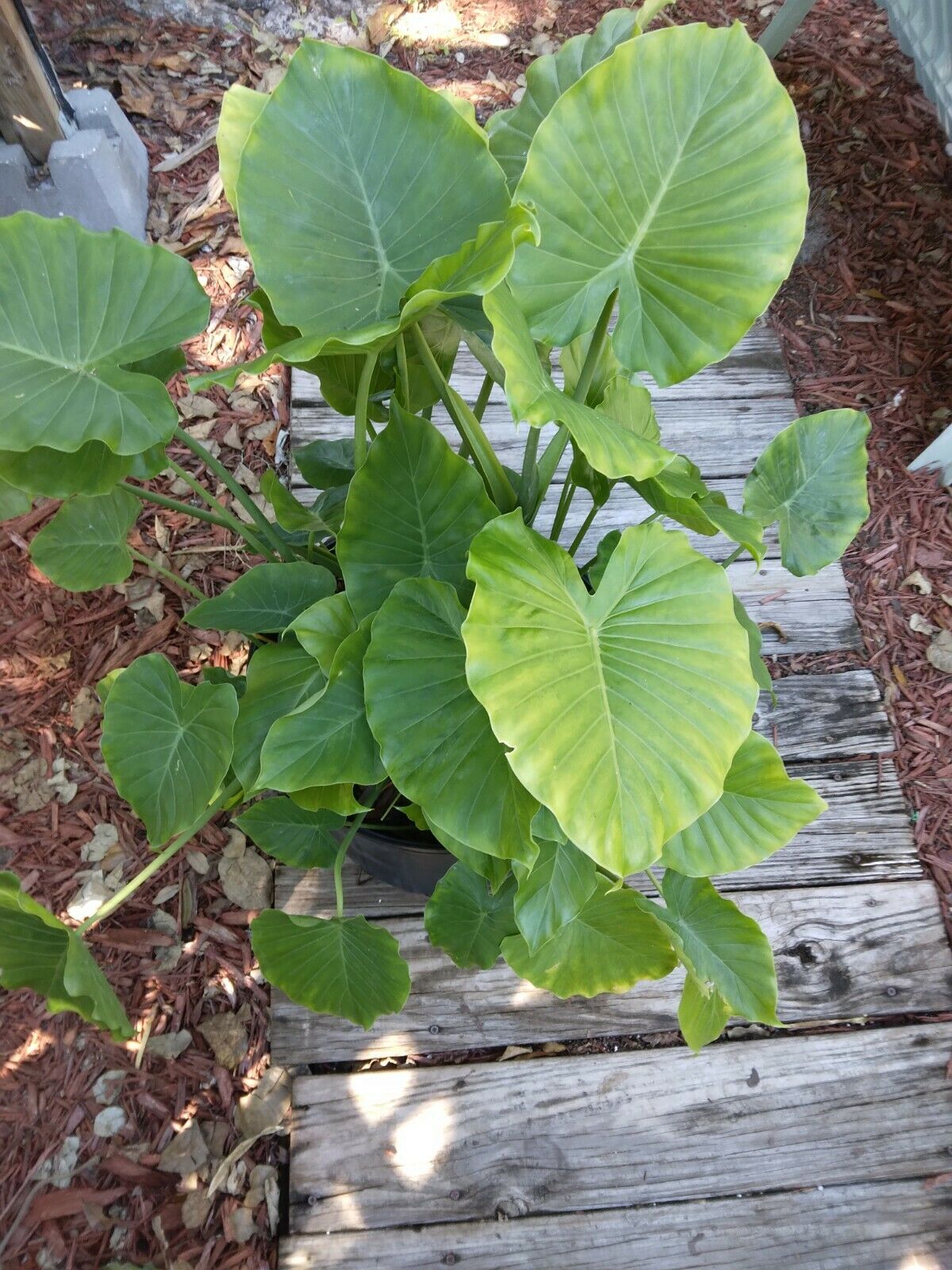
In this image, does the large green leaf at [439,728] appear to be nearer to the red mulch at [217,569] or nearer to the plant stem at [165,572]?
the plant stem at [165,572]

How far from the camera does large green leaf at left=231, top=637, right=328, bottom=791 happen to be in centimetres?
88

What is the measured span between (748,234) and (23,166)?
5.05 ft

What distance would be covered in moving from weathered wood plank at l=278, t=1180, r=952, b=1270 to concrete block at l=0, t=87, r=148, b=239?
1.80 metres

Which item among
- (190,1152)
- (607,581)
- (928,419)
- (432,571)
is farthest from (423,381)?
(928,419)

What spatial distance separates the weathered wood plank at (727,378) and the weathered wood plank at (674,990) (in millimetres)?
957

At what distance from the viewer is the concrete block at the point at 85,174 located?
1.61 meters

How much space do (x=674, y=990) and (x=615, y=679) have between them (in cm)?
81

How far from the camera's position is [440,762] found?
2.52 ft

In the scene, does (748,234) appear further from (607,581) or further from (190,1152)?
(190,1152)

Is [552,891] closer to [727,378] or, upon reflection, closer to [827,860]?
[827,860]

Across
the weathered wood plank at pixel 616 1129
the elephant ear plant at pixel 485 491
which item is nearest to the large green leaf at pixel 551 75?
the elephant ear plant at pixel 485 491

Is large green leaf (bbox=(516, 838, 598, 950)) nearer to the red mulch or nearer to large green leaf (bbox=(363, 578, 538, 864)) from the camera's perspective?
large green leaf (bbox=(363, 578, 538, 864))

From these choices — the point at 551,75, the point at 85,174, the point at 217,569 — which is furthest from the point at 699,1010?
the point at 85,174

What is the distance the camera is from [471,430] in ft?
2.93
